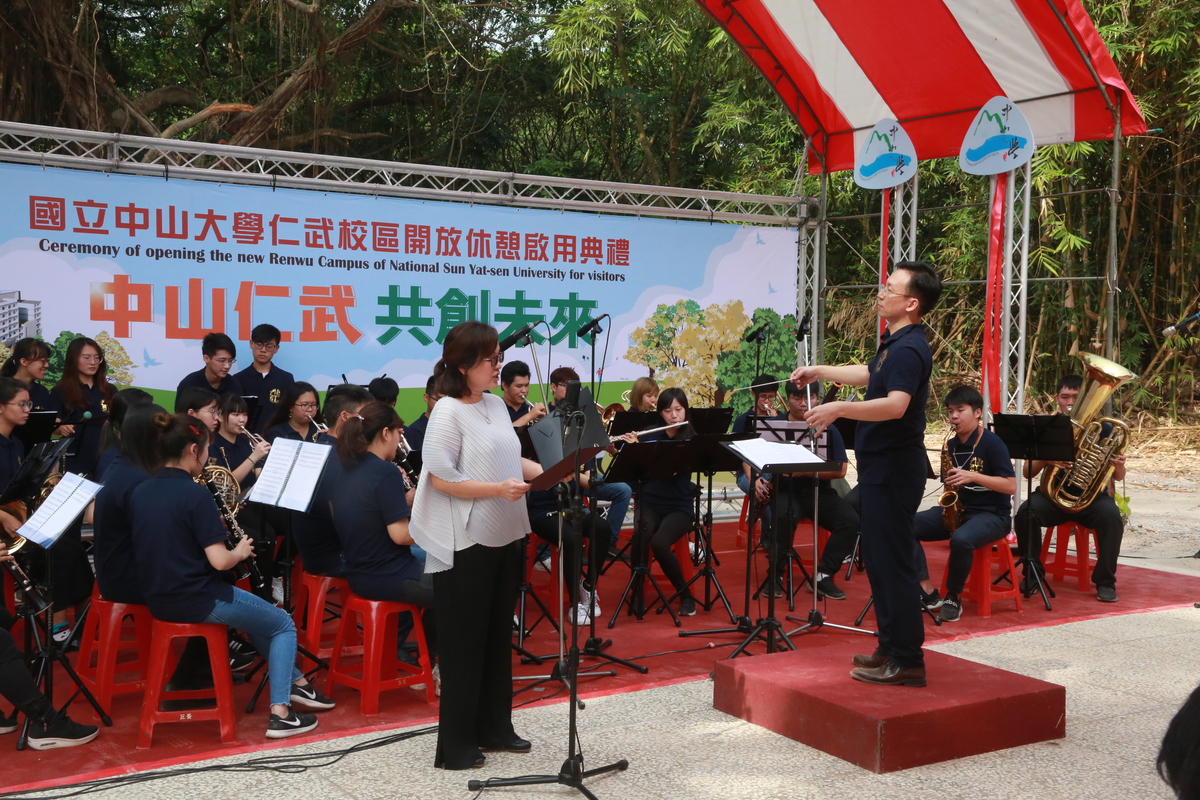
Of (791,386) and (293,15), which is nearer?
(791,386)

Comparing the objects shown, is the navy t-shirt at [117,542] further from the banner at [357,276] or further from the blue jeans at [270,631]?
the banner at [357,276]

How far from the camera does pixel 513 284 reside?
7.68 metres

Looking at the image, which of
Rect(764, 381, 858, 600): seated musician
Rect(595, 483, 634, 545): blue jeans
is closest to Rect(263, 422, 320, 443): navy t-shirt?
Rect(595, 483, 634, 545): blue jeans

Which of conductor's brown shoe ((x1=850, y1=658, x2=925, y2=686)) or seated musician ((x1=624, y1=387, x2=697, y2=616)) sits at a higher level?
seated musician ((x1=624, y1=387, x2=697, y2=616))

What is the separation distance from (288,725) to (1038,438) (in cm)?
441

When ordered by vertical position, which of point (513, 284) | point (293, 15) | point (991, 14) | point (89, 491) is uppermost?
point (293, 15)

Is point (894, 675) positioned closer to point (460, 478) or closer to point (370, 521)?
point (460, 478)

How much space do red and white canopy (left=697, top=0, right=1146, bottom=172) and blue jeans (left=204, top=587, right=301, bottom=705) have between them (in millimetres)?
5891

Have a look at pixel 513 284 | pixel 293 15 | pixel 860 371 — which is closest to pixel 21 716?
pixel 860 371

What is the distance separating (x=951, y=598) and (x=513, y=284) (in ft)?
12.5

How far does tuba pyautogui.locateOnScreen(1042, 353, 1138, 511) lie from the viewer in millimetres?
6117

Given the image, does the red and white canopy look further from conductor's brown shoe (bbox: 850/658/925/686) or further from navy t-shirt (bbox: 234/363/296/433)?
conductor's brown shoe (bbox: 850/658/925/686)

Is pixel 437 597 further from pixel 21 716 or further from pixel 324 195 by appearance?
pixel 324 195

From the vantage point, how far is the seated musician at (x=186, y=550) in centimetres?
364
